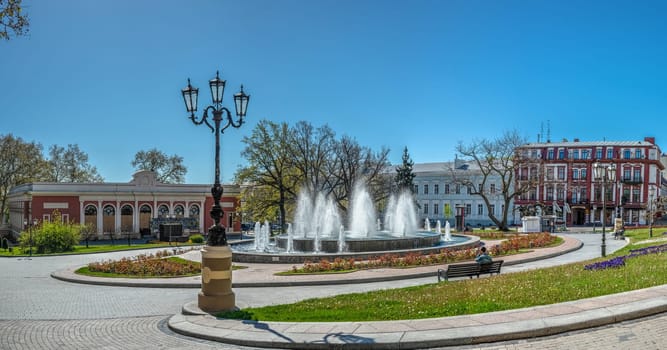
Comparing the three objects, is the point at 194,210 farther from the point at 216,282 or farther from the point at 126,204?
the point at 216,282

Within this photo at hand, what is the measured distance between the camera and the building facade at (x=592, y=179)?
6406cm

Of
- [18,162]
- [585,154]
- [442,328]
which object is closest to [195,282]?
[442,328]

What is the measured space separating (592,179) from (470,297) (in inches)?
2516

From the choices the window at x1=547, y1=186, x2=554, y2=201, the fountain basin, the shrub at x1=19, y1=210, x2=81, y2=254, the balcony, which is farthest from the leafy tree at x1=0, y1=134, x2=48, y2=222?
the balcony

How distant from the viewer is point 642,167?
64125mm

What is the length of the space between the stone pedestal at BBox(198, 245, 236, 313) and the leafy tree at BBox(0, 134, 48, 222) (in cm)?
6107

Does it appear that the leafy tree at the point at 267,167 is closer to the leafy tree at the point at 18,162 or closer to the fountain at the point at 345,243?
the fountain at the point at 345,243

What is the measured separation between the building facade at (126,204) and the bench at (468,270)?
41.4 metres

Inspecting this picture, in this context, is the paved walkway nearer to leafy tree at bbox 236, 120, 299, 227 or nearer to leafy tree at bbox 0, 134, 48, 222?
leafy tree at bbox 236, 120, 299, 227

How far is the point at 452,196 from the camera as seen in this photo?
242 feet

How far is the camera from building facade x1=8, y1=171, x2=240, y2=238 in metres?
50.3

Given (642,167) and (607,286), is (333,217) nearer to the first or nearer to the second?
(607,286)

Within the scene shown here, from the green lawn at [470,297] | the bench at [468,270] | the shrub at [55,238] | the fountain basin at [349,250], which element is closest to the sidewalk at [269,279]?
the bench at [468,270]

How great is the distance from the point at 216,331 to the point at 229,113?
6.06m
